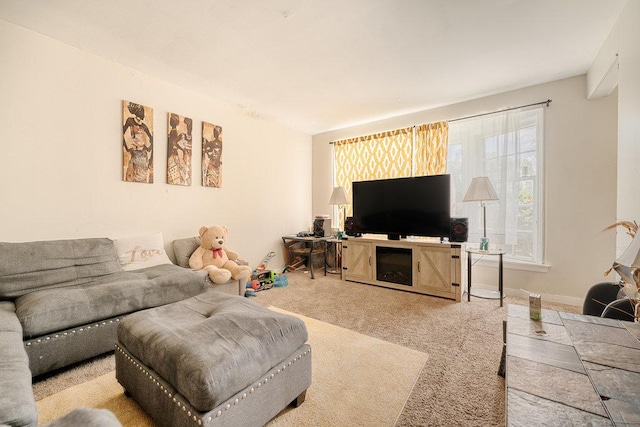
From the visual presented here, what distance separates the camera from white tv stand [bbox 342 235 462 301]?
299 cm

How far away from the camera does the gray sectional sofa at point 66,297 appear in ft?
4.82

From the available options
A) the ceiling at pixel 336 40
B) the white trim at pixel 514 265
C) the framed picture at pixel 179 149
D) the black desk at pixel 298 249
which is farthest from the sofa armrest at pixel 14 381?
the white trim at pixel 514 265

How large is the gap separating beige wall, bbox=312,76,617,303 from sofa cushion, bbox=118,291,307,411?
315cm

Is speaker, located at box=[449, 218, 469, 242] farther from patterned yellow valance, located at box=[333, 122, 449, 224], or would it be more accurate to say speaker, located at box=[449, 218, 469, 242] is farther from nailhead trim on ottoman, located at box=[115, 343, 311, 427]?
nailhead trim on ottoman, located at box=[115, 343, 311, 427]

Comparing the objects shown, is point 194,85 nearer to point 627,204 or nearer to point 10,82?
point 10,82

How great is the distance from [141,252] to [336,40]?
8.84ft

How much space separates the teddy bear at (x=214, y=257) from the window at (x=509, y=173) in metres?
2.99

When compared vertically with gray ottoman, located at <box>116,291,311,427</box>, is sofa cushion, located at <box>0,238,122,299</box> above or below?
above

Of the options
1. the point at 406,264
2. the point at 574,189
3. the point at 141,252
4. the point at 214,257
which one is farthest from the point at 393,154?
the point at 141,252

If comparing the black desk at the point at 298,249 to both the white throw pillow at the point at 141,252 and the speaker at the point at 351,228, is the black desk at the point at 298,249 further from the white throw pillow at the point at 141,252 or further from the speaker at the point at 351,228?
the white throw pillow at the point at 141,252

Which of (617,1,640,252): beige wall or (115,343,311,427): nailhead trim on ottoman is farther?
(617,1,640,252): beige wall

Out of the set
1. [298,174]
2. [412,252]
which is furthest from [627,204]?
[298,174]

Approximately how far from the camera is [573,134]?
2822mm

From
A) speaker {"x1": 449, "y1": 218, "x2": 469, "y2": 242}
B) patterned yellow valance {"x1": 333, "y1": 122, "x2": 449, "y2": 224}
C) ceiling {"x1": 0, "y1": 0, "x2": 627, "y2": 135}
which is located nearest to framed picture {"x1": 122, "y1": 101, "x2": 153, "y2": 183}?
ceiling {"x1": 0, "y1": 0, "x2": 627, "y2": 135}
